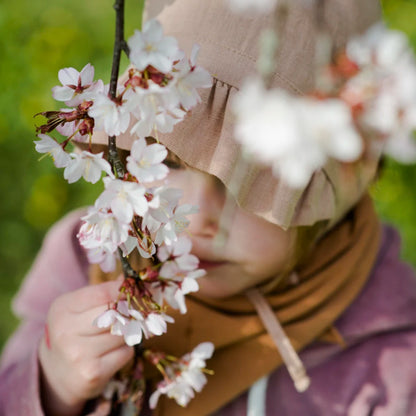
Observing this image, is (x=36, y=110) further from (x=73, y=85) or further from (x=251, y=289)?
(x=73, y=85)

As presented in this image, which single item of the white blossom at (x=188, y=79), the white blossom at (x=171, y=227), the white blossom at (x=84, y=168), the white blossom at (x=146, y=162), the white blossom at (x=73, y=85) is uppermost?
the white blossom at (x=188, y=79)

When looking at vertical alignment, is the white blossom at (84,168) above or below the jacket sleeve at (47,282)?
above

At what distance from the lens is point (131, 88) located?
0.57m

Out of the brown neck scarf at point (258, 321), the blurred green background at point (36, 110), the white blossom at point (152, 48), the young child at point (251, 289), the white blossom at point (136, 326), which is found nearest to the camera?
the white blossom at point (152, 48)

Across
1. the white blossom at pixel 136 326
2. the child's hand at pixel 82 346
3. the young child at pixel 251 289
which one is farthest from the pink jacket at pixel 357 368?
the white blossom at pixel 136 326

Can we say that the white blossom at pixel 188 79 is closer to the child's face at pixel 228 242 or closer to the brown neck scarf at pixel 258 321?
the child's face at pixel 228 242

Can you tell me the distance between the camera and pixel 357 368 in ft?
3.66

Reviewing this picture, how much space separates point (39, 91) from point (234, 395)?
3.55 feet

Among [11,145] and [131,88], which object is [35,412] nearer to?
[131,88]

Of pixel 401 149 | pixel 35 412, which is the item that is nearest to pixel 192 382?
pixel 35 412

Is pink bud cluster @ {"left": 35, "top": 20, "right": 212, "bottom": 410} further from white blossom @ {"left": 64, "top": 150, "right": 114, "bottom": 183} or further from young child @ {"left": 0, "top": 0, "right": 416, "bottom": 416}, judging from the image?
young child @ {"left": 0, "top": 0, "right": 416, "bottom": 416}

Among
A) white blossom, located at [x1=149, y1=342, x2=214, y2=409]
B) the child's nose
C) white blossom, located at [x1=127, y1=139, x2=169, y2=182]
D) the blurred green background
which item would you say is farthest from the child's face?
the blurred green background

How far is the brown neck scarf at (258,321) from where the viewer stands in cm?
101

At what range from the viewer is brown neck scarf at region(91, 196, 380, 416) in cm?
101
